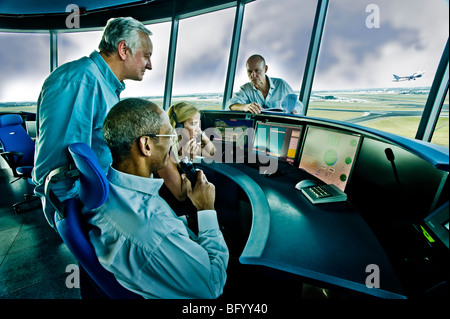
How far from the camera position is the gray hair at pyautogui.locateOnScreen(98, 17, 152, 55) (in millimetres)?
1272

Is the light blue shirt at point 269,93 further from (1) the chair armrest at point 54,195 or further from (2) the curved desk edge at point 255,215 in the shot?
(1) the chair armrest at point 54,195

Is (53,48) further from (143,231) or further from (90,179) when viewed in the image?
(143,231)

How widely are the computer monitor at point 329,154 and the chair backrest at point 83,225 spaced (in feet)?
4.30

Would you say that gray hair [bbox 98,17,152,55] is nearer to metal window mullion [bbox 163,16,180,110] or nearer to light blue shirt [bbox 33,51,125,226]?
light blue shirt [bbox 33,51,125,226]

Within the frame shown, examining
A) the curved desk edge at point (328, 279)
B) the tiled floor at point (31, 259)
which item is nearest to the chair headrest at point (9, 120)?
the tiled floor at point (31, 259)

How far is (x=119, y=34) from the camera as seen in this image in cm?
128

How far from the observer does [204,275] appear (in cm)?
70

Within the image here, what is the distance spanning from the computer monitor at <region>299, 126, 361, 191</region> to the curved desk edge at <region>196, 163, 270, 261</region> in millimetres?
502

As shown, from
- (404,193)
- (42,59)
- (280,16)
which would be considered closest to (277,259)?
(404,193)

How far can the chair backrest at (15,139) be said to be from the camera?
107 inches

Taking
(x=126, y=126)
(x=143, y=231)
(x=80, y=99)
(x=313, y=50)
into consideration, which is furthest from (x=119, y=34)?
(x=313, y=50)

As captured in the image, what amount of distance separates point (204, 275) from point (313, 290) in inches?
40.0
